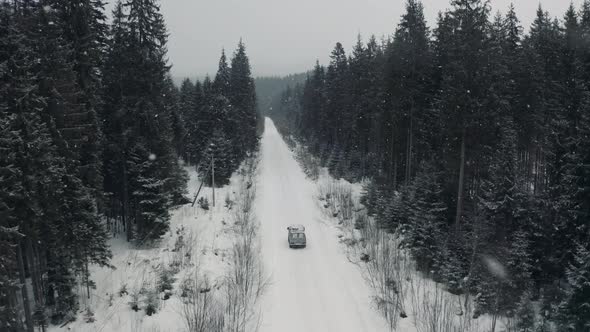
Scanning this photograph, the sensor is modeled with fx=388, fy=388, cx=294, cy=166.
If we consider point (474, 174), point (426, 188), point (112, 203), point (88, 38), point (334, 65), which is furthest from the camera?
point (334, 65)

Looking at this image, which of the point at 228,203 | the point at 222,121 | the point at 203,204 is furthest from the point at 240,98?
the point at 203,204

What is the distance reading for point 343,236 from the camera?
2983 cm

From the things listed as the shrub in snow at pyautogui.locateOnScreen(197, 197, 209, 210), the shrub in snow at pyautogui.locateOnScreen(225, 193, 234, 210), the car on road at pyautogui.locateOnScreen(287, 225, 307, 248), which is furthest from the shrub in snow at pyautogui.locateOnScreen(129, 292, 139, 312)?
the shrub in snow at pyautogui.locateOnScreen(225, 193, 234, 210)

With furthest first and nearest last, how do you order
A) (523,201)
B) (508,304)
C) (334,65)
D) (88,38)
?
(334,65) → (88,38) → (523,201) → (508,304)

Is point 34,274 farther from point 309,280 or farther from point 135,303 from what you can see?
point 309,280

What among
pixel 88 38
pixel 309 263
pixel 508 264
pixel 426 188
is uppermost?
pixel 88 38

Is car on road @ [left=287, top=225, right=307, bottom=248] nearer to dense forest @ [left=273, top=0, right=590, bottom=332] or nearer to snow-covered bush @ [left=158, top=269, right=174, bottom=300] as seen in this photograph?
dense forest @ [left=273, top=0, right=590, bottom=332]

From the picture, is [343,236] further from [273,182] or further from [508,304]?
[273,182]

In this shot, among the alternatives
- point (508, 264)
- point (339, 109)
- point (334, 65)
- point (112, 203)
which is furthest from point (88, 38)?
point (334, 65)

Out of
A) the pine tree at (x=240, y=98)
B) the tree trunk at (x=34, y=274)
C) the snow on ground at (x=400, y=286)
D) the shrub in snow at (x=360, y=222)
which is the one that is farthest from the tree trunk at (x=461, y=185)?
the pine tree at (x=240, y=98)

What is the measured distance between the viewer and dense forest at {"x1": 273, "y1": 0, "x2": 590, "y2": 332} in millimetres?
16906

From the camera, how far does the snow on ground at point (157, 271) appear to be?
17.6 metres

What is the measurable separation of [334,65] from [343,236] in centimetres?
4239

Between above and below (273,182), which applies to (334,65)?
above
